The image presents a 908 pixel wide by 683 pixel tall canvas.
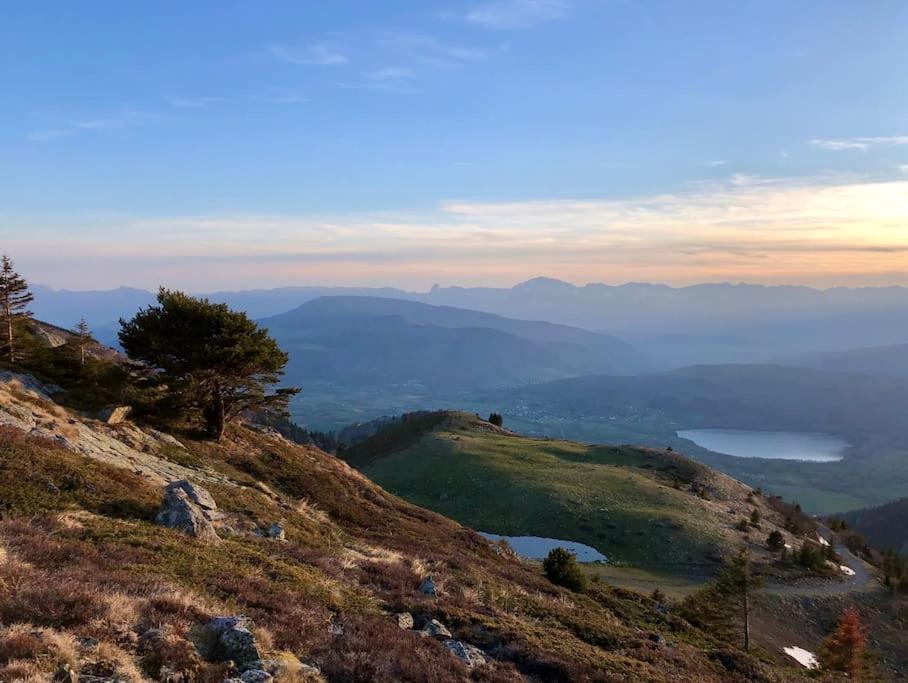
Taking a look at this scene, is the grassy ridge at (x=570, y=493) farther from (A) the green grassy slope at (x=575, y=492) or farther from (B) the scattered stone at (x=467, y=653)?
(B) the scattered stone at (x=467, y=653)

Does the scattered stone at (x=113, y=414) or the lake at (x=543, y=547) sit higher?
the scattered stone at (x=113, y=414)

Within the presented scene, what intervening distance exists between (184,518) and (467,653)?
10.7 m

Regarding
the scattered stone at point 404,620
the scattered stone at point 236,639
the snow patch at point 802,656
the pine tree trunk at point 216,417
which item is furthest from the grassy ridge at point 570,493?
the scattered stone at point 236,639

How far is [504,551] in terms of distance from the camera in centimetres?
3756

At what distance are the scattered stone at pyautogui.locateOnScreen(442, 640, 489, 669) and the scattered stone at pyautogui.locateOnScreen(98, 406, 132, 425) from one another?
86.0ft

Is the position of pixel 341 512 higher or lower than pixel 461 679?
lower

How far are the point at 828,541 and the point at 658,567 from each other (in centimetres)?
3838

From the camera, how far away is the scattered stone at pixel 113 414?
102 ft

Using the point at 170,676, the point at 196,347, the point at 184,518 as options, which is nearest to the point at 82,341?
the point at 196,347

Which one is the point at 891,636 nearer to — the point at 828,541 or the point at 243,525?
the point at 828,541

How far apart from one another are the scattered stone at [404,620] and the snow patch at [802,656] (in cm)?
3373

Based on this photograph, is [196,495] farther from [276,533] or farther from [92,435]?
[92,435]

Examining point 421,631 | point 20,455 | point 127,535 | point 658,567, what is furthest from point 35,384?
point 658,567

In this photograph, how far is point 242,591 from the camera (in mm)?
13156
